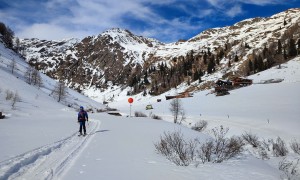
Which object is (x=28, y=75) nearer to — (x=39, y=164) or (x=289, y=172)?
(x=39, y=164)

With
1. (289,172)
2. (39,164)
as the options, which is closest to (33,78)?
(39,164)

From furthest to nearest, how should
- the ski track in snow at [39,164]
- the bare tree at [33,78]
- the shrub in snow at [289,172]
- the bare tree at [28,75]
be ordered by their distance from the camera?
the bare tree at [33,78] → the bare tree at [28,75] → the shrub in snow at [289,172] → the ski track in snow at [39,164]

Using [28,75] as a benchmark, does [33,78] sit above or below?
below

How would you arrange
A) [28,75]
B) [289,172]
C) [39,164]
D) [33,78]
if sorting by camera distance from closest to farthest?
[39,164], [289,172], [33,78], [28,75]

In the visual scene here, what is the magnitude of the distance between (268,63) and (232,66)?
111ft

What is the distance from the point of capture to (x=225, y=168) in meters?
9.33

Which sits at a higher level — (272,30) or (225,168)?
(272,30)

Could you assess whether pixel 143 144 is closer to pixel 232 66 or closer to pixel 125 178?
pixel 125 178

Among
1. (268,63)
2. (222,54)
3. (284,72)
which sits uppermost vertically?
(222,54)

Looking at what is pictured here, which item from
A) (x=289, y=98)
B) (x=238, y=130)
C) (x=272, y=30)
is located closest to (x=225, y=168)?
(x=238, y=130)

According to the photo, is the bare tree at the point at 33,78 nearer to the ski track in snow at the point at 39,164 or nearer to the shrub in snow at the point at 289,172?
the ski track in snow at the point at 39,164

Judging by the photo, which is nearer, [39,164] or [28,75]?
[39,164]

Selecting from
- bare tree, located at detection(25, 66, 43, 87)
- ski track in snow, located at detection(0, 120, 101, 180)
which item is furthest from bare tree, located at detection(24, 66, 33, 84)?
ski track in snow, located at detection(0, 120, 101, 180)

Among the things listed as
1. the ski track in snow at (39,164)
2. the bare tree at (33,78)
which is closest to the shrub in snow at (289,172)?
the ski track in snow at (39,164)
